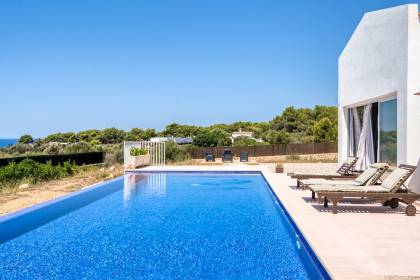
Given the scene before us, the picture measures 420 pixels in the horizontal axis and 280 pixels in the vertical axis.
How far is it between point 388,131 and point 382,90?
109 centimetres

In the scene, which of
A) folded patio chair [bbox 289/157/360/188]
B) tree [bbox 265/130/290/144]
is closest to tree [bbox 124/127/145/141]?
tree [bbox 265/130/290/144]

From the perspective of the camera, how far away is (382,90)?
8.80 m

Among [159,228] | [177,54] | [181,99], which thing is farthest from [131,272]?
[181,99]

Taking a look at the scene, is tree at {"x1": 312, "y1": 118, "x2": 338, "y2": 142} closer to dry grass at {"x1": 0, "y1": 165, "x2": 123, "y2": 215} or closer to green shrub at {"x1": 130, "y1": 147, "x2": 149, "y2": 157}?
green shrub at {"x1": 130, "y1": 147, "x2": 149, "y2": 157}

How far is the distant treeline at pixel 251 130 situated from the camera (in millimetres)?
34750

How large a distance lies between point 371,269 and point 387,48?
6521 millimetres

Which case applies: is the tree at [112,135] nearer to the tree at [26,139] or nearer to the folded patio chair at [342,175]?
the tree at [26,139]

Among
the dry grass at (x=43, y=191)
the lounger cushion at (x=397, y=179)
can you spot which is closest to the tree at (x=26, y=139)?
the dry grass at (x=43, y=191)

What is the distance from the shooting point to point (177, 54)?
2938 centimetres

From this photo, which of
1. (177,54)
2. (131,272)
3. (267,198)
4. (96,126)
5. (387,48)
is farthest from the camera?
(96,126)

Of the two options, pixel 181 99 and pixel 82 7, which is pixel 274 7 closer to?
pixel 82 7

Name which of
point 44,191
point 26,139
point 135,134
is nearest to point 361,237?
point 44,191

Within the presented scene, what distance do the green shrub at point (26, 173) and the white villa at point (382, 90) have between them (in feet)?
31.8

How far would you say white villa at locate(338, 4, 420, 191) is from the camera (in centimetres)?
745
